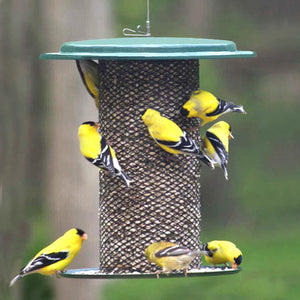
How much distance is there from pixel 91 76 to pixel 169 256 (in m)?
1.48

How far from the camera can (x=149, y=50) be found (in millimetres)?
5801

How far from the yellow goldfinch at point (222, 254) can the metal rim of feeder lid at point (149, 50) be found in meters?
1.29

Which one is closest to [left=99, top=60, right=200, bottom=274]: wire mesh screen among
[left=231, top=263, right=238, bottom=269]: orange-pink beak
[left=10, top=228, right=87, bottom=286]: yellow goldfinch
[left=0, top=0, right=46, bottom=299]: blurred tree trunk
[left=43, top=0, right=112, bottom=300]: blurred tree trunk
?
[left=231, top=263, right=238, bottom=269]: orange-pink beak

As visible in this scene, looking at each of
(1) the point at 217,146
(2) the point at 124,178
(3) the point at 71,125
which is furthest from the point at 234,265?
(3) the point at 71,125

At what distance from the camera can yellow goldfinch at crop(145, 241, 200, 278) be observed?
229 inches

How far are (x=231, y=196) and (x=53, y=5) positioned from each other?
9.59 m

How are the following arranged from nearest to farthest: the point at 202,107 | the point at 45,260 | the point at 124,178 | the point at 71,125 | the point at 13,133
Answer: the point at 124,178, the point at 202,107, the point at 45,260, the point at 71,125, the point at 13,133

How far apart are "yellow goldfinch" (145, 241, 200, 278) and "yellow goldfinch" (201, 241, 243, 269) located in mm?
428

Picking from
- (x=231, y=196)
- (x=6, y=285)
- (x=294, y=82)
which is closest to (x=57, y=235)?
(x=6, y=285)

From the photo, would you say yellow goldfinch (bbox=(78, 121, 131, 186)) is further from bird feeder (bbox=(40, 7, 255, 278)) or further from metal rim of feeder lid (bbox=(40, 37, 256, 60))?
metal rim of feeder lid (bbox=(40, 37, 256, 60))

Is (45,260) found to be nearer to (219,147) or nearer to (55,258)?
(55,258)

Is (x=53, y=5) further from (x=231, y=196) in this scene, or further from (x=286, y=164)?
(x=286, y=164)

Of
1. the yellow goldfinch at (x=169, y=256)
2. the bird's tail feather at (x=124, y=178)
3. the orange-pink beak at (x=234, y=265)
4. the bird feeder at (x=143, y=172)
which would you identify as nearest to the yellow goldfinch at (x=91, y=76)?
the bird feeder at (x=143, y=172)

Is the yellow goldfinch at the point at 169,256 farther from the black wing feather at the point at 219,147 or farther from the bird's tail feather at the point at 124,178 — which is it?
the black wing feather at the point at 219,147
